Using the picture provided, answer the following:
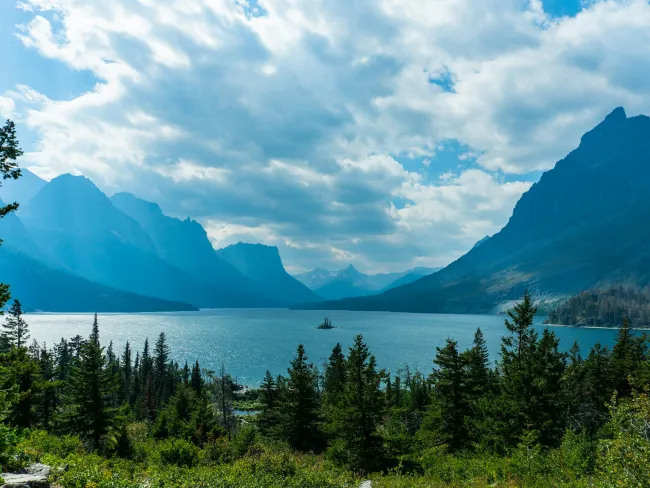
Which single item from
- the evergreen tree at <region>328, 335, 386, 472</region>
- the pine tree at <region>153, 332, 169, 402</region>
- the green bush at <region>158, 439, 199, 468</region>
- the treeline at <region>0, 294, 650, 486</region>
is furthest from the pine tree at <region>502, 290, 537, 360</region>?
the pine tree at <region>153, 332, 169, 402</region>

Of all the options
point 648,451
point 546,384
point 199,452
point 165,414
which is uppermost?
point 648,451

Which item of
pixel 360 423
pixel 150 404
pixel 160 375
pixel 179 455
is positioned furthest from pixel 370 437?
pixel 160 375

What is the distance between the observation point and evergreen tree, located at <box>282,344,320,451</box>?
38.6 m

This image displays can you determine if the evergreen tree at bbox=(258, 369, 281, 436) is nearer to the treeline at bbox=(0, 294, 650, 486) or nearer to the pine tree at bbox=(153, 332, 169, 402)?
the treeline at bbox=(0, 294, 650, 486)

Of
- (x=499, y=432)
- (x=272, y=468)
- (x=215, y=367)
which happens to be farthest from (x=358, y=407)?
(x=215, y=367)

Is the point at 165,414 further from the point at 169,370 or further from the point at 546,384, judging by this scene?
the point at 169,370

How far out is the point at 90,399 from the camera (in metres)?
37.1

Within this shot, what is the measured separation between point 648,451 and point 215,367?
165004 mm

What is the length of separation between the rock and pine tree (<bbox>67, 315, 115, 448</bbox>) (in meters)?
23.3

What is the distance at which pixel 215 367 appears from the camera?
16150 cm

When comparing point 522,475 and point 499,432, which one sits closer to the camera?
point 522,475

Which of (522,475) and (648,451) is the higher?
(648,451)

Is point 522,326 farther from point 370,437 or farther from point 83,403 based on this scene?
point 83,403

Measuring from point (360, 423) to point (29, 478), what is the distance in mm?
20220
